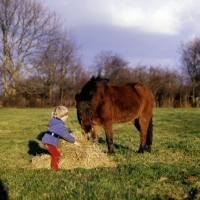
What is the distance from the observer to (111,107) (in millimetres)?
7551

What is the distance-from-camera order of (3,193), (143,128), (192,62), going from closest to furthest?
(3,193), (143,128), (192,62)

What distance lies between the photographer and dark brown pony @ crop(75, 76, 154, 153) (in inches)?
269

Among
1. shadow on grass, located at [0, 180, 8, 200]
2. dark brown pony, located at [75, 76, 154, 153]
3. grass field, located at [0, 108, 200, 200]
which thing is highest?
dark brown pony, located at [75, 76, 154, 153]

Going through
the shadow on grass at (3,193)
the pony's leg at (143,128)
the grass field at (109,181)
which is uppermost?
the pony's leg at (143,128)

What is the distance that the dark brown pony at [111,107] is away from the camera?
683cm

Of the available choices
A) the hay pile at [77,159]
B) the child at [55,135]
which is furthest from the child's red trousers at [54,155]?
the hay pile at [77,159]

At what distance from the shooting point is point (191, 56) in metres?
48.0

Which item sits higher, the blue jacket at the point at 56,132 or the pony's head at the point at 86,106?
the pony's head at the point at 86,106

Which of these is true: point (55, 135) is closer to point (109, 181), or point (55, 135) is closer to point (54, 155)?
point (54, 155)

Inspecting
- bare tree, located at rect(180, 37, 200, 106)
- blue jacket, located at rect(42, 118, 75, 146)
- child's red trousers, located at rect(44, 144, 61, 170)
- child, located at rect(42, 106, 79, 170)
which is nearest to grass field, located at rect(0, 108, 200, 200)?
child's red trousers, located at rect(44, 144, 61, 170)

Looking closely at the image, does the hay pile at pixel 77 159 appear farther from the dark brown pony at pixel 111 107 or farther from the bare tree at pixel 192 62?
the bare tree at pixel 192 62

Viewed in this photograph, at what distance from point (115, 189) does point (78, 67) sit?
42.2 meters

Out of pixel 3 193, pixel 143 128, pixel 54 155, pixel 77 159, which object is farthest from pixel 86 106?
pixel 3 193

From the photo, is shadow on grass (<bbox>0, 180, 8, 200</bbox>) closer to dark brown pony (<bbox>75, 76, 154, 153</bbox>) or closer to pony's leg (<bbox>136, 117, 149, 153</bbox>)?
dark brown pony (<bbox>75, 76, 154, 153</bbox>)
